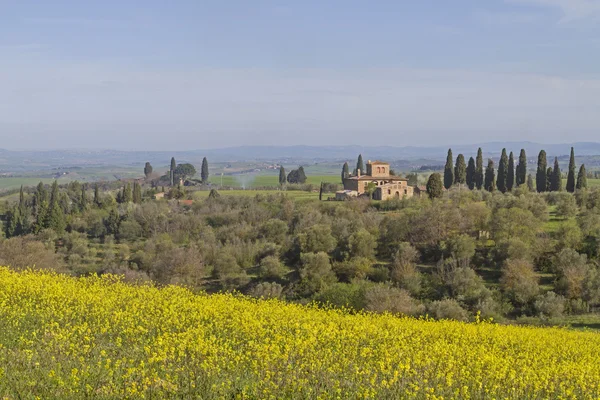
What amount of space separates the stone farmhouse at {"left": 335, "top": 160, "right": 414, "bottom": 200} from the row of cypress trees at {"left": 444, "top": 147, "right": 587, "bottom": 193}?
562cm

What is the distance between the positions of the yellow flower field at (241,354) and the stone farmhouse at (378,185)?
56.6 m

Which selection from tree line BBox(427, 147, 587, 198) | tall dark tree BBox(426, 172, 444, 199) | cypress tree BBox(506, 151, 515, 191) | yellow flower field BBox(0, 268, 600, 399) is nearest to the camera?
yellow flower field BBox(0, 268, 600, 399)

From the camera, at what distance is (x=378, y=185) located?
78.9m

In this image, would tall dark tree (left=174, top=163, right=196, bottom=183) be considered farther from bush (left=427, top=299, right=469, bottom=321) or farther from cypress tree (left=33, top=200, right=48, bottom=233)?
bush (left=427, top=299, right=469, bottom=321)

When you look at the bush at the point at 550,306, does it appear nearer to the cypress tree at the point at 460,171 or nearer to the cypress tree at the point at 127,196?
the cypress tree at the point at 460,171

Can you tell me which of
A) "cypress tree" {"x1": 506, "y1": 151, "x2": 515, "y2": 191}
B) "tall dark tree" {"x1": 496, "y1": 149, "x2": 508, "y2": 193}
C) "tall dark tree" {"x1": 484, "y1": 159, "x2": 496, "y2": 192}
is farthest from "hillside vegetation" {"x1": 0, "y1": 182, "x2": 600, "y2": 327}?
"tall dark tree" {"x1": 484, "y1": 159, "x2": 496, "y2": 192}

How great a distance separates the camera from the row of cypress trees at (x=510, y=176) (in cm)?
6769

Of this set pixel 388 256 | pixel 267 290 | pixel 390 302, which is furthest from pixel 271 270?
pixel 390 302

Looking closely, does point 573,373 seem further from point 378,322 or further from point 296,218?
point 296,218

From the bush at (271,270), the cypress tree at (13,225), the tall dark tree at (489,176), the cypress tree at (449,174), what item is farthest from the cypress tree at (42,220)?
the tall dark tree at (489,176)

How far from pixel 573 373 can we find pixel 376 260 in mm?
30133

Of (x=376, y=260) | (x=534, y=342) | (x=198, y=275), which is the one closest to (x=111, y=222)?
(x=198, y=275)

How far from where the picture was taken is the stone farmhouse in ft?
240

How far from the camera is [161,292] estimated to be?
15953 millimetres
